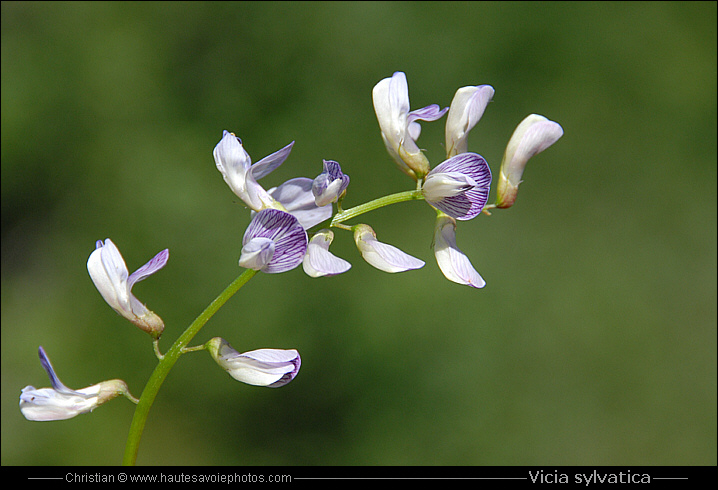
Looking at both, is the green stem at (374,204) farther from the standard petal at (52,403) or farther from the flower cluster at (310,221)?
the standard petal at (52,403)

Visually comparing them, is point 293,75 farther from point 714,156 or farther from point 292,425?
point 714,156

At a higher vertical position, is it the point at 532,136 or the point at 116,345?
the point at 116,345

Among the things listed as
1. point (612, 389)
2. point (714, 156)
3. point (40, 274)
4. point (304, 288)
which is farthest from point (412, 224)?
point (714, 156)

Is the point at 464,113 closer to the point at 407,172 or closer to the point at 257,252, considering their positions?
the point at 407,172

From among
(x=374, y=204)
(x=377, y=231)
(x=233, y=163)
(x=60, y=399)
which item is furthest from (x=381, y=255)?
(x=377, y=231)

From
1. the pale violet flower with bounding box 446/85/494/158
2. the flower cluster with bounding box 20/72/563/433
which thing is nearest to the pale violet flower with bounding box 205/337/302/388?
the flower cluster with bounding box 20/72/563/433

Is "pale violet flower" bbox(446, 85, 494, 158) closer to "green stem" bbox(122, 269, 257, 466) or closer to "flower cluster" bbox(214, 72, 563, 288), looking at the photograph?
"flower cluster" bbox(214, 72, 563, 288)

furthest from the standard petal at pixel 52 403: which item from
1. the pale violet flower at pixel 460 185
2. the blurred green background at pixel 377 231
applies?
the blurred green background at pixel 377 231
